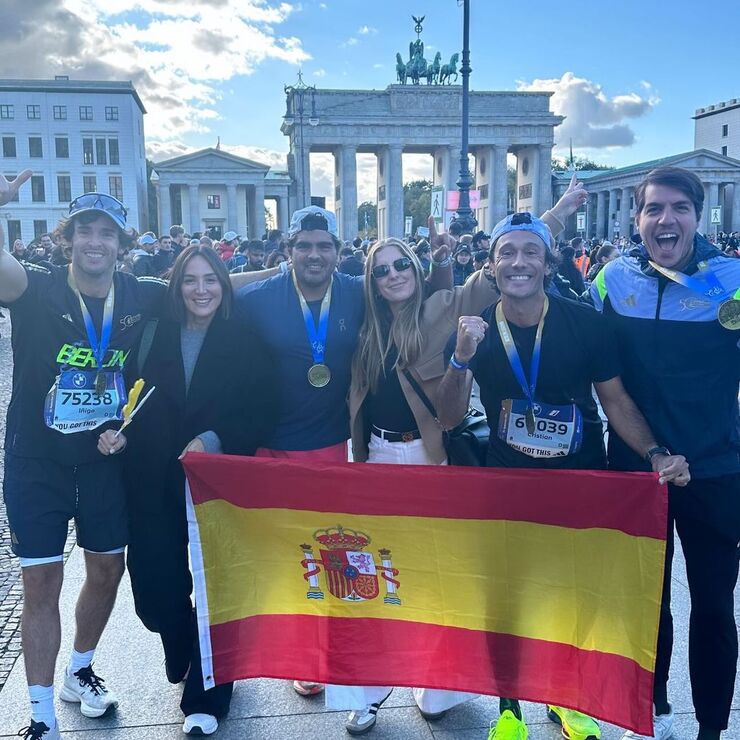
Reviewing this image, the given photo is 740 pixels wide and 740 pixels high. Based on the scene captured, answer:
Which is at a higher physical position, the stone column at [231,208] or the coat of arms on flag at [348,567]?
the stone column at [231,208]

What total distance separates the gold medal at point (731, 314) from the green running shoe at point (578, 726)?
172 centimetres

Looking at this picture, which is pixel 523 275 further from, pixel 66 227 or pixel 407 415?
pixel 66 227

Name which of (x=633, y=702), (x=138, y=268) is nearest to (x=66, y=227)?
(x=633, y=702)

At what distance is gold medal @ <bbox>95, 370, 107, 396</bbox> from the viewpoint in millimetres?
3240

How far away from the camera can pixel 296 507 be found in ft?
10.6

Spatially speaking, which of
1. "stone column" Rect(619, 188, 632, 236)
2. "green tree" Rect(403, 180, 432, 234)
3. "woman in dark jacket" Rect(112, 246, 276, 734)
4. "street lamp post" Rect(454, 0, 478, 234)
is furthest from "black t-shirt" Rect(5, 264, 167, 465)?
"green tree" Rect(403, 180, 432, 234)

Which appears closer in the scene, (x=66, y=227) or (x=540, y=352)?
(x=540, y=352)

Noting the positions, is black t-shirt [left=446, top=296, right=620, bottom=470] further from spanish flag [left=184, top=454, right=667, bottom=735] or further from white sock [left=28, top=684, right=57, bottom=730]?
white sock [left=28, top=684, right=57, bottom=730]

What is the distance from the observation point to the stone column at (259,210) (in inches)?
2963

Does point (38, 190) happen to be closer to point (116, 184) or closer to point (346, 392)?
point (116, 184)

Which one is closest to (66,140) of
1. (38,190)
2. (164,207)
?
(38,190)

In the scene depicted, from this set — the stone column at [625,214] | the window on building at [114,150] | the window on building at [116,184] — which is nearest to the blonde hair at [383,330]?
the stone column at [625,214]

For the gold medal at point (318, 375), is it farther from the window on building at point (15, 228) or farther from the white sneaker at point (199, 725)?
the window on building at point (15, 228)

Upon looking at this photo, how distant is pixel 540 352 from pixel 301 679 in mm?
1768
